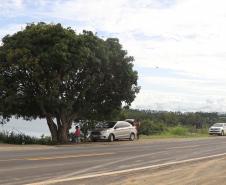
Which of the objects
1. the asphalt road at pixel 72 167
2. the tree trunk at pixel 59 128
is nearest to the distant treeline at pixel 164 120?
the tree trunk at pixel 59 128

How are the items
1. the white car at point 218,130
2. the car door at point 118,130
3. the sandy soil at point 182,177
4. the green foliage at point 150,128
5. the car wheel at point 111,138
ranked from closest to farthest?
1. the sandy soil at point 182,177
2. the car wheel at point 111,138
3. the car door at point 118,130
4. the green foliage at point 150,128
5. the white car at point 218,130

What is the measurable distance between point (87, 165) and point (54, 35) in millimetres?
17490

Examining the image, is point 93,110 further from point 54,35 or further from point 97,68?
point 54,35

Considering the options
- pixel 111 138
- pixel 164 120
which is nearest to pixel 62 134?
pixel 111 138

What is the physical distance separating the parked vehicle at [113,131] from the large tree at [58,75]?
4.58ft

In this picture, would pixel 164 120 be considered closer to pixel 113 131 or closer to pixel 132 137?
pixel 132 137

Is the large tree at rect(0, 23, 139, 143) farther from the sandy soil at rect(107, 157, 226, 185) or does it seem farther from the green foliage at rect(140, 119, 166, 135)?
the sandy soil at rect(107, 157, 226, 185)

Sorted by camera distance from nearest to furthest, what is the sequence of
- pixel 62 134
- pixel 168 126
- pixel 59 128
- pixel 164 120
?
1. pixel 62 134
2. pixel 59 128
3. pixel 168 126
4. pixel 164 120

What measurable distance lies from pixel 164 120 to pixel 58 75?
46249 mm

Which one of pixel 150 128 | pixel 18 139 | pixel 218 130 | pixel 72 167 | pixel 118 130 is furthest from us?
pixel 218 130

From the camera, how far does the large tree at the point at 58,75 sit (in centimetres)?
3441

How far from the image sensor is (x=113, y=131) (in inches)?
1533

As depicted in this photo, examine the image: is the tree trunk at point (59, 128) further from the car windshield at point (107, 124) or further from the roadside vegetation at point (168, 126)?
the roadside vegetation at point (168, 126)

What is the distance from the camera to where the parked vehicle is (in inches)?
1518
